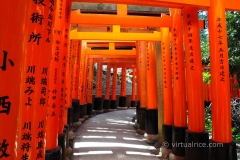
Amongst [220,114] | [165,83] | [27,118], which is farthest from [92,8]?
[27,118]

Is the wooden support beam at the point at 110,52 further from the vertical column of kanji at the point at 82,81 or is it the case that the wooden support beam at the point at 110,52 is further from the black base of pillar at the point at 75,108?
the black base of pillar at the point at 75,108

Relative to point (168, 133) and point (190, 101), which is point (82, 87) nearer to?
point (168, 133)

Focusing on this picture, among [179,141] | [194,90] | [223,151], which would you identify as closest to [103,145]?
[179,141]

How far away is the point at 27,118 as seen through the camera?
2.13m

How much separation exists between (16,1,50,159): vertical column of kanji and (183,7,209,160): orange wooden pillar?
3085 mm

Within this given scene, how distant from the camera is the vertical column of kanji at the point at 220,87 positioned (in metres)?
3.84

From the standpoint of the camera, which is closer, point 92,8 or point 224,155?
point 224,155

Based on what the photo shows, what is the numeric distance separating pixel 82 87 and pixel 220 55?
926 cm

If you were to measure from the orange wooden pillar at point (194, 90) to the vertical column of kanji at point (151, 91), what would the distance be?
10.4 feet

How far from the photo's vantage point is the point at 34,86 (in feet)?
7.27

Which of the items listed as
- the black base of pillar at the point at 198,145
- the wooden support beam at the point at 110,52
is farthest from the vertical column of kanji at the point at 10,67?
the wooden support beam at the point at 110,52

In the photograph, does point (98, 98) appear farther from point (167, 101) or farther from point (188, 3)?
point (188, 3)

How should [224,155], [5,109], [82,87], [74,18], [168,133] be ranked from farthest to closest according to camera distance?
[82,87], [168,133], [74,18], [224,155], [5,109]

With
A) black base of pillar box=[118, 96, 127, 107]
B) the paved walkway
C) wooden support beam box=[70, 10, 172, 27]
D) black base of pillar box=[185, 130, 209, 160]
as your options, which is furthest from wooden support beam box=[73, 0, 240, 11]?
black base of pillar box=[118, 96, 127, 107]
